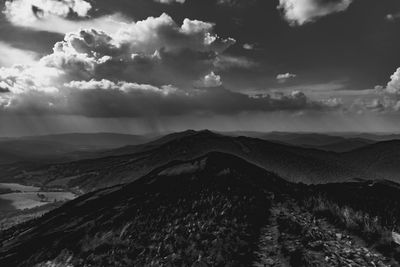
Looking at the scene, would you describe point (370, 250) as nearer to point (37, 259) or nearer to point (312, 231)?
point (312, 231)

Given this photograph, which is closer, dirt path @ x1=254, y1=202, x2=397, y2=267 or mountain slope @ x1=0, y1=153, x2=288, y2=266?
dirt path @ x1=254, y1=202, x2=397, y2=267

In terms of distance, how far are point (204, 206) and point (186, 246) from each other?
1281 centimetres

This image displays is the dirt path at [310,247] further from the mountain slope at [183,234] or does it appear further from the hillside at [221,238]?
the mountain slope at [183,234]

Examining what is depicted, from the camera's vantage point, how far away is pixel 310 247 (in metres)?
23.1

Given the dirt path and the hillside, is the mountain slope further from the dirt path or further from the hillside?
the dirt path

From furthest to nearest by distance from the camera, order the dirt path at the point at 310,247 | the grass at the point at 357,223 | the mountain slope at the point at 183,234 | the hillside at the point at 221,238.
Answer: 1. the mountain slope at the point at 183,234
2. the hillside at the point at 221,238
3. the grass at the point at 357,223
4. the dirt path at the point at 310,247

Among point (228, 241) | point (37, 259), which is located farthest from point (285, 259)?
point (37, 259)

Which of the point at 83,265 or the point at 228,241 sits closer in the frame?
the point at 228,241

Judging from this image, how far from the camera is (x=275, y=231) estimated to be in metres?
28.7

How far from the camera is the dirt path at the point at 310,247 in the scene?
67.0ft

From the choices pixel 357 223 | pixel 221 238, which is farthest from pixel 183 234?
pixel 357 223

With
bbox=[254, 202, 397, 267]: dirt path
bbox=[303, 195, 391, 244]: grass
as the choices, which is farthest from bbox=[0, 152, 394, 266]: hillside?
bbox=[303, 195, 391, 244]: grass

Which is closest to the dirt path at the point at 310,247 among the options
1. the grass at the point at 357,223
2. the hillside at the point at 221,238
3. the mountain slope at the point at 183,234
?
the hillside at the point at 221,238

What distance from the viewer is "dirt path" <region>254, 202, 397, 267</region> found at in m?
20.4
